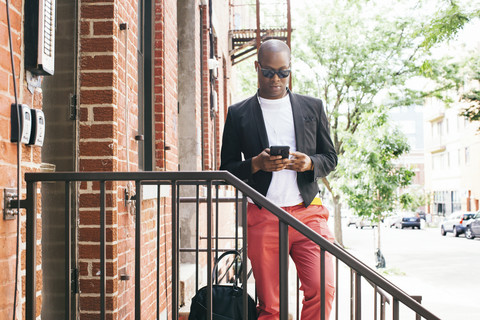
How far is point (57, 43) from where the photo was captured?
3395mm

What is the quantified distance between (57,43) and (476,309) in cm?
828

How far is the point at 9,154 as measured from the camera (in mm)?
2203

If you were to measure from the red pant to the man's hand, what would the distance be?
0.69ft

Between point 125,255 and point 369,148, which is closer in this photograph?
point 125,255

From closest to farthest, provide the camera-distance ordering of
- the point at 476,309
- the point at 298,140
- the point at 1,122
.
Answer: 1. the point at 1,122
2. the point at 298,140
3. the point at 476,309

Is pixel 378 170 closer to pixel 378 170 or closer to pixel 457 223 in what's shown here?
pixel 378 170

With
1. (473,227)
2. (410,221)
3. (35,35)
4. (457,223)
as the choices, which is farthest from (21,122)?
(410,221)

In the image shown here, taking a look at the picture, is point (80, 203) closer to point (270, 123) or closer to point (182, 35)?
point (270, 123)

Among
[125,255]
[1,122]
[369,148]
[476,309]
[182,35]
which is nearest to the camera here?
[1,122]

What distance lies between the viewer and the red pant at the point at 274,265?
2695 mm

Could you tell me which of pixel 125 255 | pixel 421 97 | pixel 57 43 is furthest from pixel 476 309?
pixel 421 97

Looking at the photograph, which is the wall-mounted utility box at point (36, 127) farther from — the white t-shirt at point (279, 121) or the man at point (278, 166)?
the white t-shirt at point (279, 121)

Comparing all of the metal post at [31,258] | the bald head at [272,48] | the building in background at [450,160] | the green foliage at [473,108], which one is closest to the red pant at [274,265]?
the bald head at [272,48]

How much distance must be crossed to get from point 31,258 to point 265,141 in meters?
1.30
